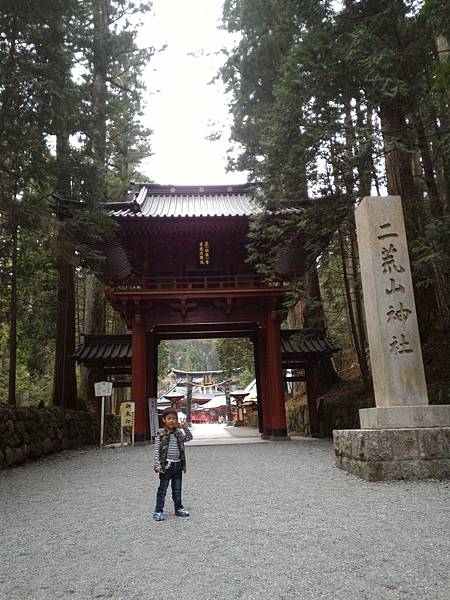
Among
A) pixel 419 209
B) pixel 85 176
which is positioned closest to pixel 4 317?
pixel 85 176

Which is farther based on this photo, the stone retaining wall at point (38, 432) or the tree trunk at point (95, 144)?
the tree trunk at point (95, 144)

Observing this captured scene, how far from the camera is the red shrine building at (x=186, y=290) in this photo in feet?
39.7

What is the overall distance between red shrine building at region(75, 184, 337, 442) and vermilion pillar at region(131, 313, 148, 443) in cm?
3

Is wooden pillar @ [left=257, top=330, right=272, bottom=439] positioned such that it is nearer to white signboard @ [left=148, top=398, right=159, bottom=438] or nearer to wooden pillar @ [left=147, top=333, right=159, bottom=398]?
white signboard @ [left=148, top=398, right=159, bottom=438]

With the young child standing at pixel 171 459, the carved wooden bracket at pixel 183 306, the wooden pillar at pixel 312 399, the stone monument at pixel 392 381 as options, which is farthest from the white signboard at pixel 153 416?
the young child standing at pixel 171 459

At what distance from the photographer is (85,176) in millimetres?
10180

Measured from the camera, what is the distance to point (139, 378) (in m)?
12.2

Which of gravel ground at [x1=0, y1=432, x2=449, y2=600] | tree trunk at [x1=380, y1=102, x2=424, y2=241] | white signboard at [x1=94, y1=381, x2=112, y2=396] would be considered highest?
tree trunk at [x1=380, y1=102, x2=424, y2=241]

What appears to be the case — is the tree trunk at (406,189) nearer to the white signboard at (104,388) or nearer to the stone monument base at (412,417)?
the stone monument base at (412,417)

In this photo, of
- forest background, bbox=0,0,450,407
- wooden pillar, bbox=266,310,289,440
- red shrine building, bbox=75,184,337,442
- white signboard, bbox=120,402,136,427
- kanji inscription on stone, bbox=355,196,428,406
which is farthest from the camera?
wooden pillar, bbox=266,310,289,440

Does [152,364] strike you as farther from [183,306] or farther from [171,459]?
[171,459]

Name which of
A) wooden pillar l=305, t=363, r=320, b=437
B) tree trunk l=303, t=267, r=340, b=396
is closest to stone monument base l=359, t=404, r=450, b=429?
wooden pillar l=305, t=363, r=320, b=437

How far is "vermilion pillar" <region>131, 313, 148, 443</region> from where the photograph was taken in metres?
12.2

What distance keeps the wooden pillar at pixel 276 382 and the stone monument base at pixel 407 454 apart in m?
6.94
